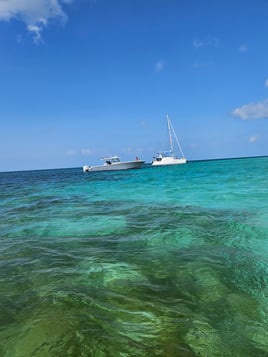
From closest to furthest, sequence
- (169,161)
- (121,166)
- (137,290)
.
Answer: (137,290) → (121,166) → (169,161)

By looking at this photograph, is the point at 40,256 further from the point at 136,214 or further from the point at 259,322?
the point at 136,214

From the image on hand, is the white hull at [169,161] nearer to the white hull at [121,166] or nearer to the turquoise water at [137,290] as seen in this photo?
the white hull at [121,166]

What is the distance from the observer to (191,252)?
21.5 ft

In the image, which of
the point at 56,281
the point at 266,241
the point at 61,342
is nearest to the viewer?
the point at 61,342

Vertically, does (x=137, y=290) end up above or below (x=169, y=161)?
below

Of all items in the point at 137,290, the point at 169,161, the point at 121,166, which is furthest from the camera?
the point at 169,161

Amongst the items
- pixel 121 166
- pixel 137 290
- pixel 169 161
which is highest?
pixel 169 161

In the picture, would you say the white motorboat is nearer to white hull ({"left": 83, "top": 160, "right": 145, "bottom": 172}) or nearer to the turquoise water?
white hull ({"left": 83, "top": 160, "right": 145, "bottom": 172})

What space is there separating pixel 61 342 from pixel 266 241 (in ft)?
17.8

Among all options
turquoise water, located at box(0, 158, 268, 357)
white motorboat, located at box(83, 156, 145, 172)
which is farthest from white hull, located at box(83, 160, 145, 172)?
turquoise water, located at box(0, 158, 268, 357)

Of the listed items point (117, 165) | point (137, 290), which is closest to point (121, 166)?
point (117, 165)

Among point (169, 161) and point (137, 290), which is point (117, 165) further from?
point (137, 290)

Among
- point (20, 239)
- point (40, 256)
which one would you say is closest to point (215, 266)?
point (40, 256)

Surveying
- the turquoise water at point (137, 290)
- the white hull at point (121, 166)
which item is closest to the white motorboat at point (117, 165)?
Result: the white hull at point (121, 166)
